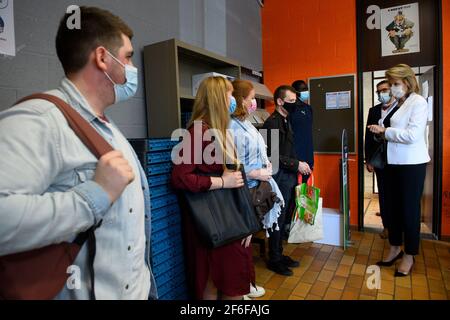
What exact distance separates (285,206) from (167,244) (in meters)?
1.27

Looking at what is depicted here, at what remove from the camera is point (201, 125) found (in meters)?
1.48

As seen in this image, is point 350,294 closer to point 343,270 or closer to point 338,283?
point 338,283

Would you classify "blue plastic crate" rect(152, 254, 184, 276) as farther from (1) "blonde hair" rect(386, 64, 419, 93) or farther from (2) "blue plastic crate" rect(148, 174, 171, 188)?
(1) "blonde hair" rect(386, 64, 419, 93)

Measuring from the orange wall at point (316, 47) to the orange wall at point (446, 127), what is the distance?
84 centimetres

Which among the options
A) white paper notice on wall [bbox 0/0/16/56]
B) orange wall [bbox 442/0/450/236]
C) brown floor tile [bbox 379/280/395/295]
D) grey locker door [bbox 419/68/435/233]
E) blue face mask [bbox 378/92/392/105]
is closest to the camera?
white paper notice on wall [bbox 0/0/16/56]

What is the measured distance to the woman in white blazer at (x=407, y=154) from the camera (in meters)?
2.19

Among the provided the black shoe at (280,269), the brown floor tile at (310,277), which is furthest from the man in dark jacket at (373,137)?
the black shoe at (280,269)

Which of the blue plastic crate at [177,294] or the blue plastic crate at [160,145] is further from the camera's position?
the blue plastic crate at [177,294]

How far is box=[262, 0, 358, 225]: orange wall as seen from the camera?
11.3 ft

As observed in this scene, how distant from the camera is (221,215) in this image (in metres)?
1.48

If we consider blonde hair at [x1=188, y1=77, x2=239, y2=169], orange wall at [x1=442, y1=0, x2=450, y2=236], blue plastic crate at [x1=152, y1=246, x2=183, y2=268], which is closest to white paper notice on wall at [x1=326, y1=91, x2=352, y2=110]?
orange wall at [x1=442, y1=0, x2=450, y2=236]

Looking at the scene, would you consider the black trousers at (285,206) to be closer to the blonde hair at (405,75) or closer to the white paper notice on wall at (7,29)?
the blonde hair at (405,75)

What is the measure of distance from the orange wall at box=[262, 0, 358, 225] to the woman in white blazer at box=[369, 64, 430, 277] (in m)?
1.20

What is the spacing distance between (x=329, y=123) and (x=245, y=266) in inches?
98.9
